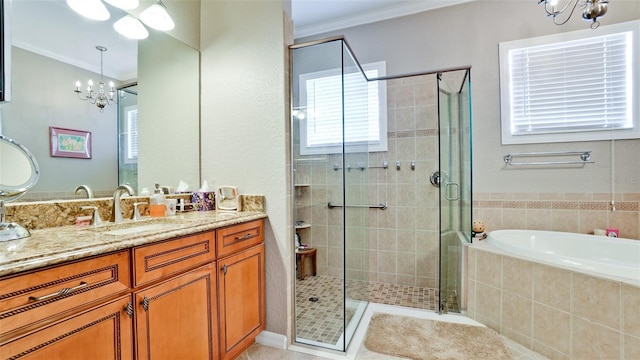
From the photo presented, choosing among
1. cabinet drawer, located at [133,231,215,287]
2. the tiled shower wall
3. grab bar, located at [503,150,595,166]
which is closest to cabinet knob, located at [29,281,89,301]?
cabinet drawer, located at [133,231,215,287]

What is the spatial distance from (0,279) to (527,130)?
11.3 feet

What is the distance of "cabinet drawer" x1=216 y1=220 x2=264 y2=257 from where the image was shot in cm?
157

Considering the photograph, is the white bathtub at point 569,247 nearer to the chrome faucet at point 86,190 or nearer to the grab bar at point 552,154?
the grab bar at point 552,154

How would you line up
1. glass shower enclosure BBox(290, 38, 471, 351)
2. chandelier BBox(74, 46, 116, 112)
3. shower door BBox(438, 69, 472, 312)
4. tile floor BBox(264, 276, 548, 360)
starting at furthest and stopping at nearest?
1. shower door BBox(438, 69, 472, 312)
2. glass shower enclosure BBox(290, 38, 471, 351)
3. tile floor BBox(264, 276, 548, 360)
4. chandelier BBox(74, 46, 116, 112)

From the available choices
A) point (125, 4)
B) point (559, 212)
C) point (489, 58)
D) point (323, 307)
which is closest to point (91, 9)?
point (125, 4)

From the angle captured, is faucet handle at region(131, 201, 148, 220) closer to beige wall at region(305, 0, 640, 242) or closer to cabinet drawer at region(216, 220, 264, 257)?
cabinet drawer at region(216, 220, 264, 257)

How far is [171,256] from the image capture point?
4.20ft

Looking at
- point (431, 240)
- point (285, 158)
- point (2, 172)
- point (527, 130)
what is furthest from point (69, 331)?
point (527, 130)

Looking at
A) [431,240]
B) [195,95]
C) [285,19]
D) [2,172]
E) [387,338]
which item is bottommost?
[387,338]

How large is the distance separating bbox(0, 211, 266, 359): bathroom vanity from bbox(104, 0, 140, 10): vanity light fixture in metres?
1.31

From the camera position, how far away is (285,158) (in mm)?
1902

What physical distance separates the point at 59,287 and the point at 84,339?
216 mm

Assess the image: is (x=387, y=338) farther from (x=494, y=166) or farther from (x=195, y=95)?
(x=195, y=95)

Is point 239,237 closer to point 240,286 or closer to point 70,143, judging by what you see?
point 240,286
